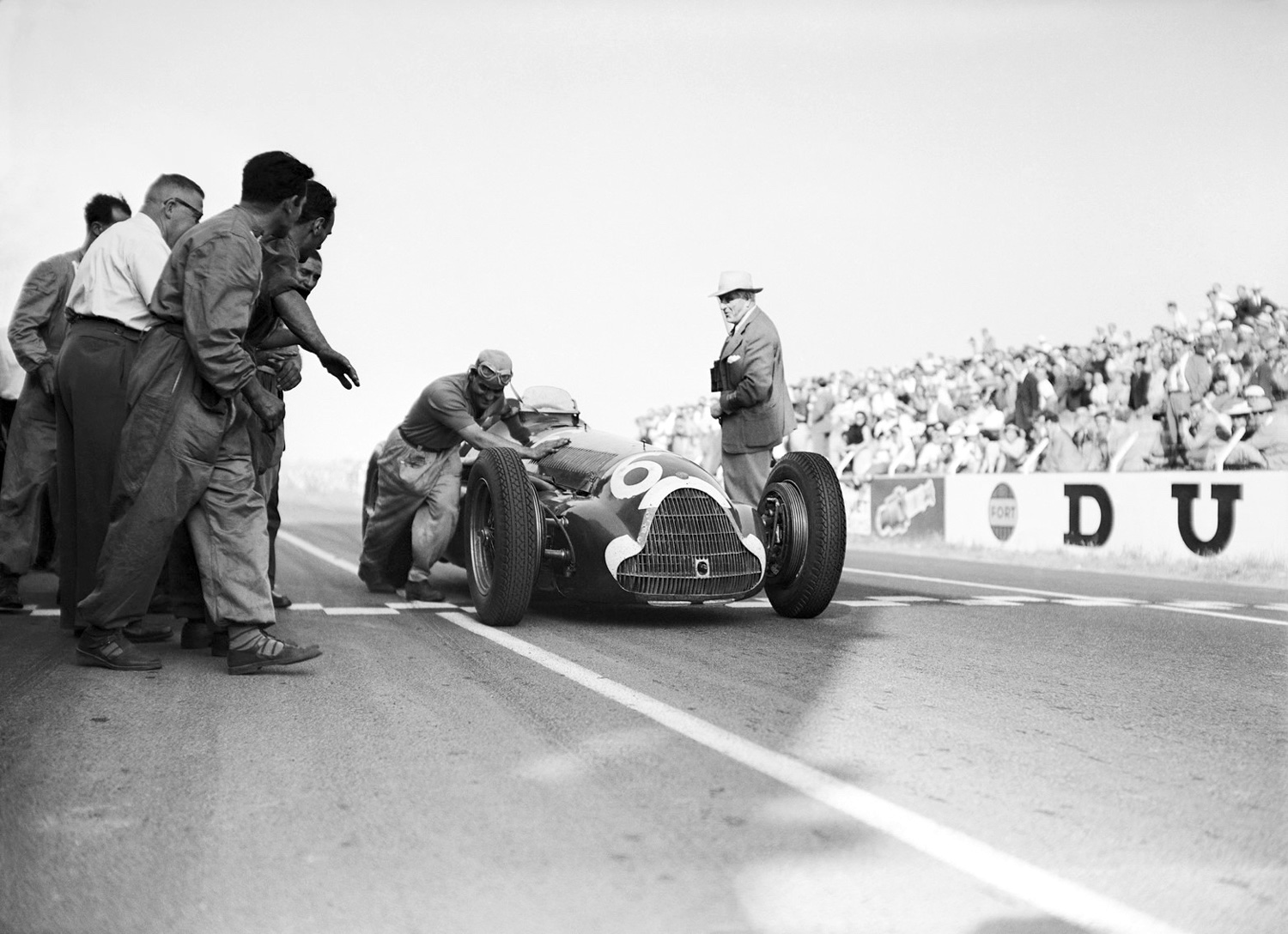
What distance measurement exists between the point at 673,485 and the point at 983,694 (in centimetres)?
235

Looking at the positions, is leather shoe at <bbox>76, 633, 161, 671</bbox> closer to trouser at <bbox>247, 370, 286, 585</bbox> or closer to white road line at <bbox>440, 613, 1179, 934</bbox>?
trouser at <bbox>247, 370, 286, 585</bbox>

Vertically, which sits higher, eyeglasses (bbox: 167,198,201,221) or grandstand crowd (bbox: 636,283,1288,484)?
eyeglasses (bbox: 167,198,201,221)

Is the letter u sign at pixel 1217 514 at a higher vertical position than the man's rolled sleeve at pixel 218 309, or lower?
lower

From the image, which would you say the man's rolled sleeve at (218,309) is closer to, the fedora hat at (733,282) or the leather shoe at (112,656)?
the leather shoe at (112,656)

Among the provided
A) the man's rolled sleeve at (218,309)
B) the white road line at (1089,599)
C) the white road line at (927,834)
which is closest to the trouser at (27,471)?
the man's rolled sleeve at (218,309)

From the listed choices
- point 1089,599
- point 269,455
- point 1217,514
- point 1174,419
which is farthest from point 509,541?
point 1174,419

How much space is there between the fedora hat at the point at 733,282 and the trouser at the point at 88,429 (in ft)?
14.0

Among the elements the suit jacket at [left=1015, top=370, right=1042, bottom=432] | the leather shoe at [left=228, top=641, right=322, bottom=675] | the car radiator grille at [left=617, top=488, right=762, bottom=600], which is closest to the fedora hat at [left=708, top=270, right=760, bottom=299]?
the car radiator grille at [left=617, top=488, right=762, bottom=600]

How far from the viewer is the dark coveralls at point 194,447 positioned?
5016mm

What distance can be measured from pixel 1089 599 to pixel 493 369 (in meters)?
4.28

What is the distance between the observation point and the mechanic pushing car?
8195 millimetres

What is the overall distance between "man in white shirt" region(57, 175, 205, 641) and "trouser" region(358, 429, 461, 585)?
8.63 feet

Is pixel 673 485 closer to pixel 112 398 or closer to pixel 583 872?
Answer: pixel 112 398

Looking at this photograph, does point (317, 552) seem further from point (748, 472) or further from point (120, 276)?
point (120, 276)
